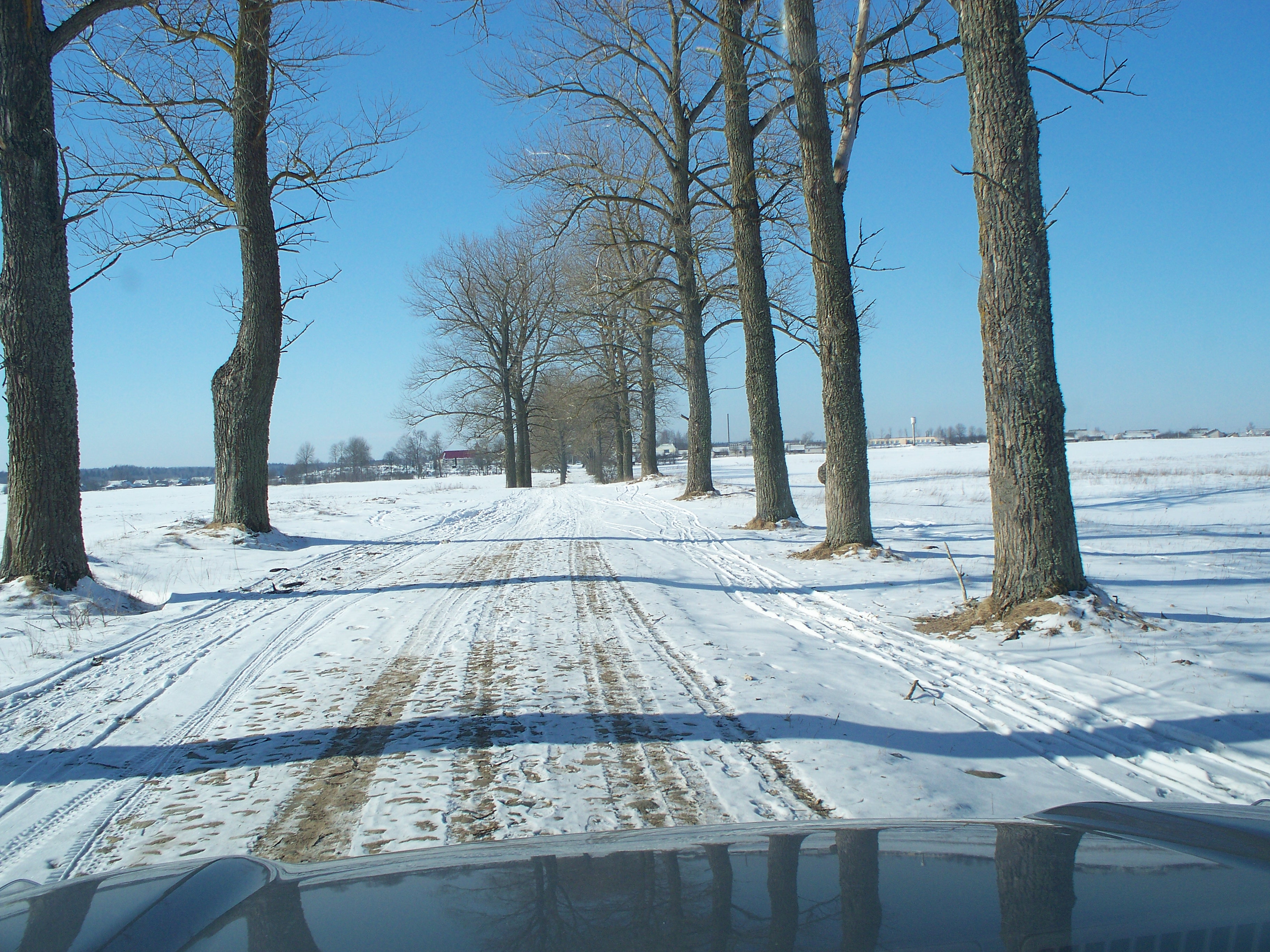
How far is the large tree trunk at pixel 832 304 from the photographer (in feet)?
29.0

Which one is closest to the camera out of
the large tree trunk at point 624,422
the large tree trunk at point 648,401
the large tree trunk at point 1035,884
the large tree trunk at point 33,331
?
the large tree trunk at point 1035,884

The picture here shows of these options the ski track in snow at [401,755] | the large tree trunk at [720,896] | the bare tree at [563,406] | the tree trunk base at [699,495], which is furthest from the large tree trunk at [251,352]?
the bare tree at [563,406]

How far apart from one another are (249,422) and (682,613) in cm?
799

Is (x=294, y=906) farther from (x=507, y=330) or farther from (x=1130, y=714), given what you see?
(x=507, y=330)

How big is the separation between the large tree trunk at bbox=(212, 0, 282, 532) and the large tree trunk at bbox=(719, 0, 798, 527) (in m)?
6.95

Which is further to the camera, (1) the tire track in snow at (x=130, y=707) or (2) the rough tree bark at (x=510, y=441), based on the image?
(2) the rough tree bark at (x=510, y=441)

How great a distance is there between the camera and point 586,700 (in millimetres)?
4234

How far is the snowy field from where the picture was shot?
297 centimetres

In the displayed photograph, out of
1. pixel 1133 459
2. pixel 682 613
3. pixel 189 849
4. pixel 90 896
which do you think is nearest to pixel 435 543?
pixel 682 613

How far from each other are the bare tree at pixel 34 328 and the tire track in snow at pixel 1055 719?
21.8ft

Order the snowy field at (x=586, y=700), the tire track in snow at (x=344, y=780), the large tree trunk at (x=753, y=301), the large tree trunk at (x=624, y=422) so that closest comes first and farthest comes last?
the tire track in snow at (x=344, y=780) → the snowy field at (x=586, y=700) → the large tree trunk at (x=753, y=301) → the large tree trunk at (x=624, y=422)

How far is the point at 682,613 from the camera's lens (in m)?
6.46

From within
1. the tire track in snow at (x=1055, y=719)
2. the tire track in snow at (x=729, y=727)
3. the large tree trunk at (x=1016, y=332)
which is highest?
the large tree trunk at (x=1016, y=332)

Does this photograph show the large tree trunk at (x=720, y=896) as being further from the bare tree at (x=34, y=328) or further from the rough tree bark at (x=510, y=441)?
the rough tree bark at (x=510, y=441)
